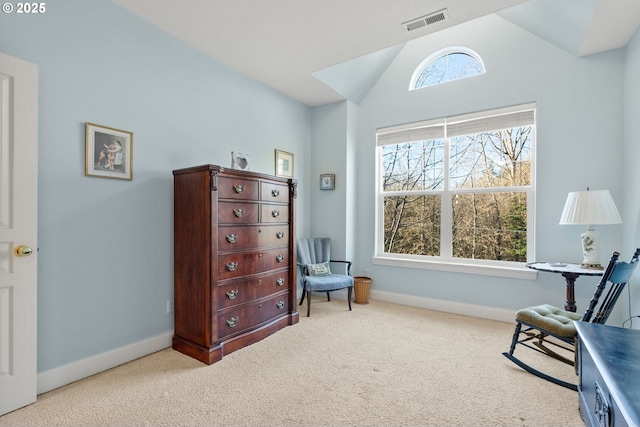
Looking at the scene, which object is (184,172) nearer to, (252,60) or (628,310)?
(252,60)

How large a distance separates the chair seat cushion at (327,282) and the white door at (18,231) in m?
2.29

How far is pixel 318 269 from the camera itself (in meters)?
3.78

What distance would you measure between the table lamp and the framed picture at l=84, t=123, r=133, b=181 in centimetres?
375

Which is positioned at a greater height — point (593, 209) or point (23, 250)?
point (593, 209)

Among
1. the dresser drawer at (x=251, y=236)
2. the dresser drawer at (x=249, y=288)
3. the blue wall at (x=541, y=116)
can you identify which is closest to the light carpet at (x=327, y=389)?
the dresser drawer at (x=249, y=288)

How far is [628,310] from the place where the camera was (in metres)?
2.58

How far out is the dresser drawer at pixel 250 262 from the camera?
2.49 meters

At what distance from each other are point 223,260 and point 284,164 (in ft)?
6.02

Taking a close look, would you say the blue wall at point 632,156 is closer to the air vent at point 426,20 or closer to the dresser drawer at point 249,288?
the air vent at point 426,20

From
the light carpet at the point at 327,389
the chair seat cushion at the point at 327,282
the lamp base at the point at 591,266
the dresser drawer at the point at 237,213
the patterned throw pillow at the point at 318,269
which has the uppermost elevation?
the dresser drawer at the point at 237,213

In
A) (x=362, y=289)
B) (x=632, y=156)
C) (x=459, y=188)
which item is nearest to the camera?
(x=632, y=156)

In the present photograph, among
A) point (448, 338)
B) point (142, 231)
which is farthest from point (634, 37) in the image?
point (142, 231)

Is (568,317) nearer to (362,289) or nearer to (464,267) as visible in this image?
(464,267)

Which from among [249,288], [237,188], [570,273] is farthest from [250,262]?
[570,273]
